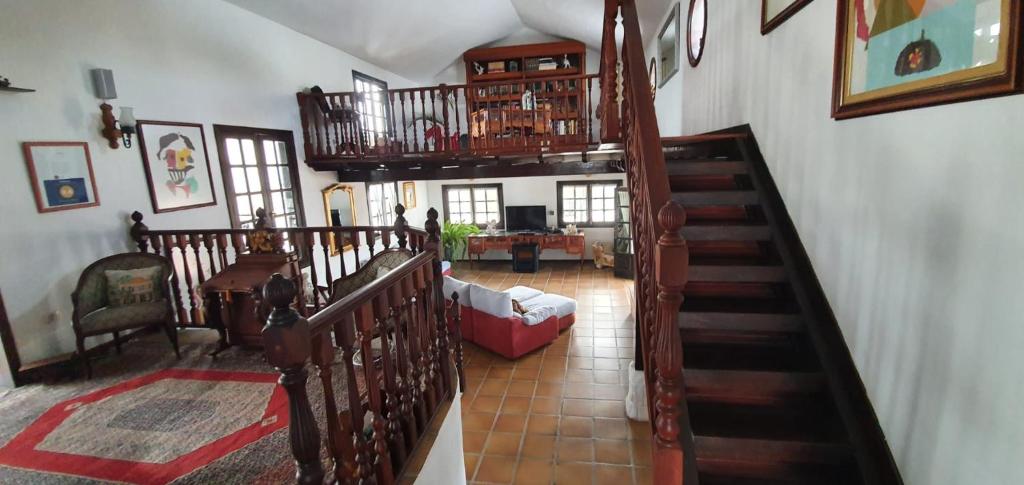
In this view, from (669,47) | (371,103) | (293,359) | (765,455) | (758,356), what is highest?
(669,47)

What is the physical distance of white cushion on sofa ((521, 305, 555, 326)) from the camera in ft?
15.4

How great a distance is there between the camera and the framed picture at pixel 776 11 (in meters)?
2.14

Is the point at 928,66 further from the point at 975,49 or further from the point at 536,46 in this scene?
the point at 536,46

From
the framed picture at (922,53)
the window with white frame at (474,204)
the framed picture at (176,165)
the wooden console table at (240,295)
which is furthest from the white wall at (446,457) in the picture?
the window with white frame at (474,204)

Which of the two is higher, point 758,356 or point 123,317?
point 123,317

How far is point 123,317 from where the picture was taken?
2725mm

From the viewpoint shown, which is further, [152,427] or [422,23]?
[422,23]

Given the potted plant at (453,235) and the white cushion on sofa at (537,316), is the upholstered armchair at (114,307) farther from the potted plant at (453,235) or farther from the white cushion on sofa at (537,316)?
the potted plant at (453,235)

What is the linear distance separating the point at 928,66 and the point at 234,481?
112 inches

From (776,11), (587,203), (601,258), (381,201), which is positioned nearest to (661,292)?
(776,11)

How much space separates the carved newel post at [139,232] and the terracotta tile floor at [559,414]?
2849 mm

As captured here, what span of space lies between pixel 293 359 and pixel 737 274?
79.3 inches

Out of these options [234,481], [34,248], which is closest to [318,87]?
[34,248]

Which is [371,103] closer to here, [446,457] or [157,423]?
[157,423]
